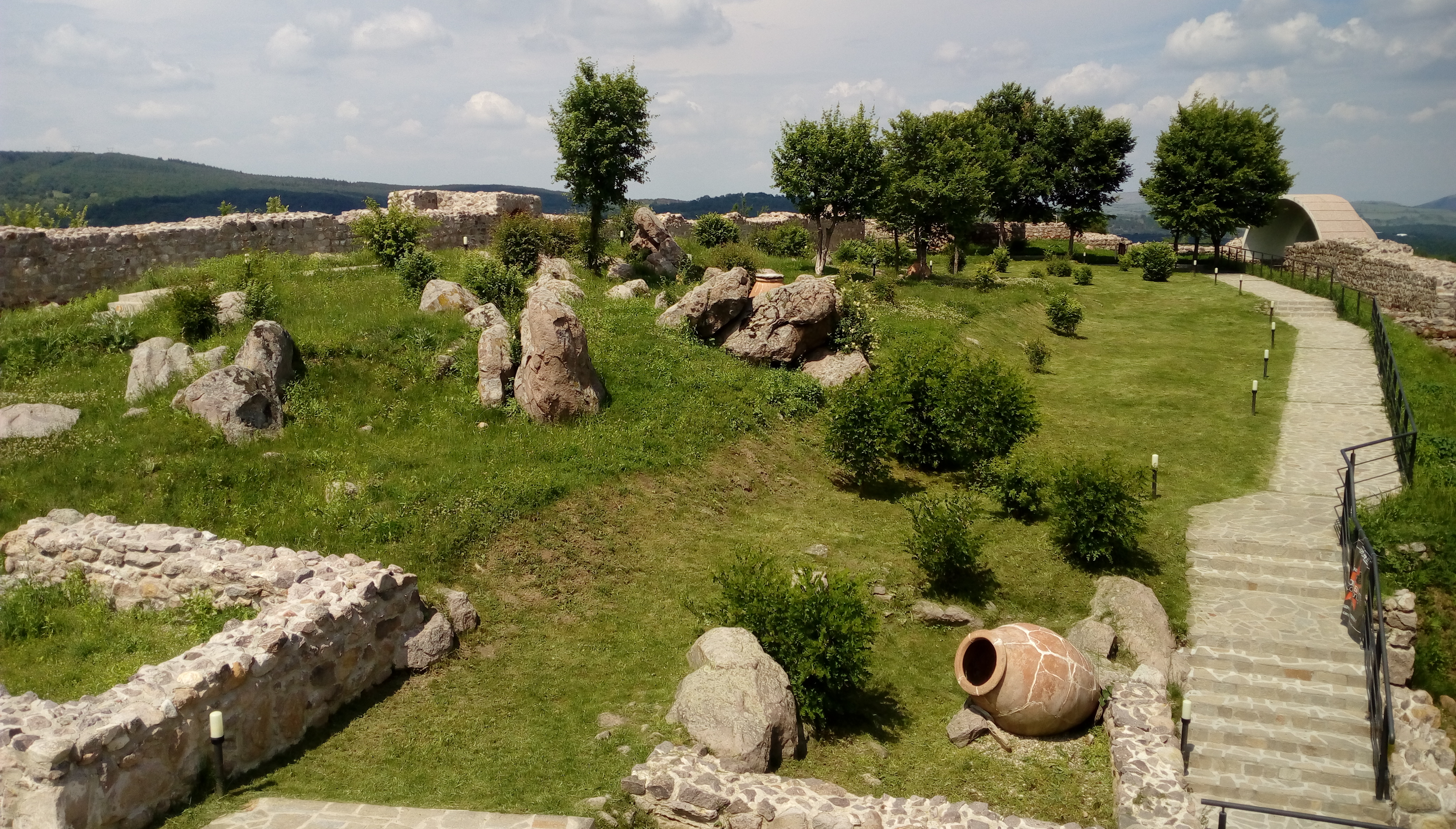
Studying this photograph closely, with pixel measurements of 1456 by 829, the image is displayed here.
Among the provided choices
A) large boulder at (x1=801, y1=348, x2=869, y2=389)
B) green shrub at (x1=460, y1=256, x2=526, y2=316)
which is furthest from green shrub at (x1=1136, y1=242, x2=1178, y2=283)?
green shrub at (x1=460, y1=256, x2=526, y2=316)

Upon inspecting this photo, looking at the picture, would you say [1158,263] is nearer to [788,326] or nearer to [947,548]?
[788,326]

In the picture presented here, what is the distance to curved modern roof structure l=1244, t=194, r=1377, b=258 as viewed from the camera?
140 ft

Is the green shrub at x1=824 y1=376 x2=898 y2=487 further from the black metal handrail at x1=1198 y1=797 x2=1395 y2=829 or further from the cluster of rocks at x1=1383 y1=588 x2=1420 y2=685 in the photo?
the black metal handrail at x1=1198 y1=797 x2=1395 y2=829

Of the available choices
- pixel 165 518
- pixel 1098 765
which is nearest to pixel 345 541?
pixel 165 518

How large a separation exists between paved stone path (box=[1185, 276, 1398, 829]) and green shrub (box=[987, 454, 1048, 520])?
8.19 feet

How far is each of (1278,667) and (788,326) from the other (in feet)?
42.0

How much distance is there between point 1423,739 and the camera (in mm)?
11180

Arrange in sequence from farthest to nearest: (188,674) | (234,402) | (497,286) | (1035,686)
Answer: (497,286), (234,402), (1035,686), (188,674)

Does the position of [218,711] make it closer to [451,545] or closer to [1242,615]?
[451,545]

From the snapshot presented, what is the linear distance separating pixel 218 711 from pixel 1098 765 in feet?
30.2

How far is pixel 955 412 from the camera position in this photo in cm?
1841

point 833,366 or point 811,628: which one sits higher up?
point 833,366

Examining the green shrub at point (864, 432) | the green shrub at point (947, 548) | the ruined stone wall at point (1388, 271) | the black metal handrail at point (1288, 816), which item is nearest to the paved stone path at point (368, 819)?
the black metal handrail at point (1288, 816)

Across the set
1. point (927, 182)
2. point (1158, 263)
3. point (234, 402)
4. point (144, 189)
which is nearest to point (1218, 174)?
point (1158, 263)
